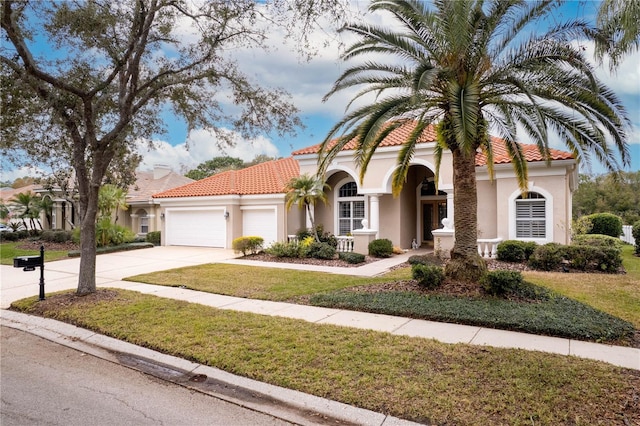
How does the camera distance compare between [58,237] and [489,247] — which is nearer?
[489,247]

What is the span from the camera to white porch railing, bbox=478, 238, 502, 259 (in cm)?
1502

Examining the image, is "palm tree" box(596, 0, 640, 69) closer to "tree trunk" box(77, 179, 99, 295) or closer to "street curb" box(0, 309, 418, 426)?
"street curb" box(0, 309, 418, 426)

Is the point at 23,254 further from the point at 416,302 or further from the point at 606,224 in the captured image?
the point at 606,224

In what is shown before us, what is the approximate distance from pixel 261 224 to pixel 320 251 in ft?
A: 20.2

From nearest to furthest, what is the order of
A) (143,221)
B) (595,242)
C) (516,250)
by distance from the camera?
1. (516,250)
2. (595,242)
3. (143,221)

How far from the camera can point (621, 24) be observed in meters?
5.34

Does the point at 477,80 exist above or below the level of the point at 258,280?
above

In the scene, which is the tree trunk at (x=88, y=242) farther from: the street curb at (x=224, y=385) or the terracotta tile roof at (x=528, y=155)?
the terracotta tile roof at (x=528, y=155)

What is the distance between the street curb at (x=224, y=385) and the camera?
13.0ft

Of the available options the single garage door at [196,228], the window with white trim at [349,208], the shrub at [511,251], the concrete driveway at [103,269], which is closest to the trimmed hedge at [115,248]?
the concrete driveway at [103,269]

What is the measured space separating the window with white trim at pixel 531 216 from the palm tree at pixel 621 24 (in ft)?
32.2

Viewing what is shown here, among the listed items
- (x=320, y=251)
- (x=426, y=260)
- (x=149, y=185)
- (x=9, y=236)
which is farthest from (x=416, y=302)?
(x=9, y=236)

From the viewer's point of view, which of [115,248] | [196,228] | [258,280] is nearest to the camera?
[258,280]

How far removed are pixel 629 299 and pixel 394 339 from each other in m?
6.09
